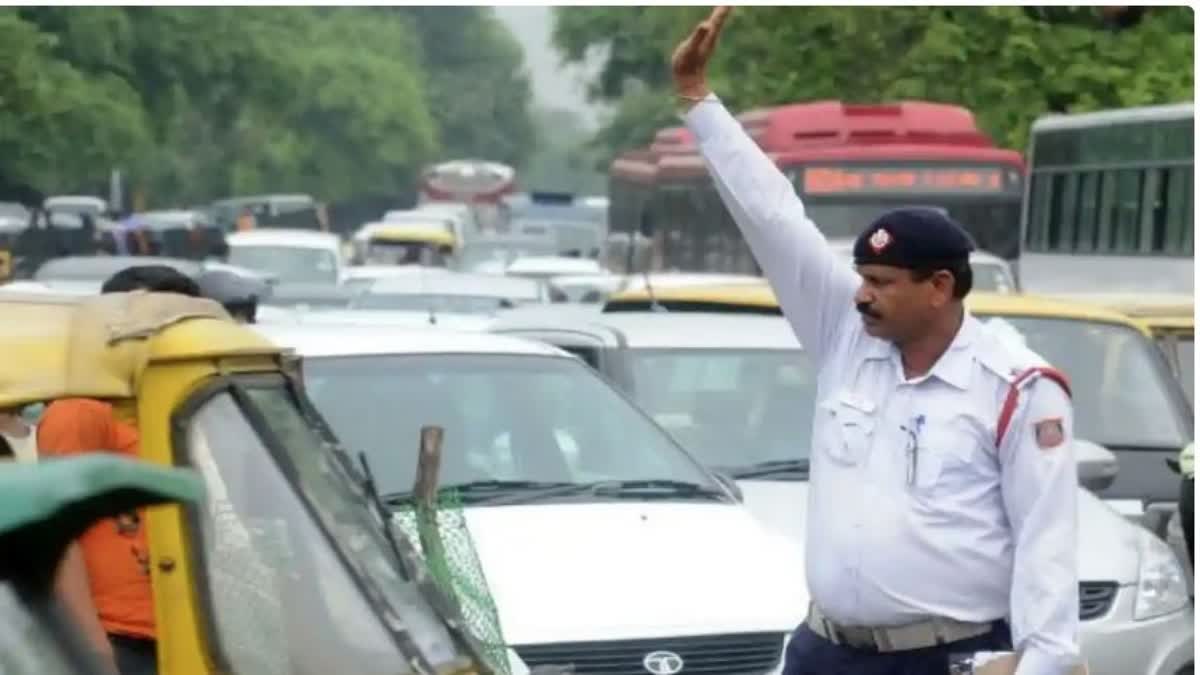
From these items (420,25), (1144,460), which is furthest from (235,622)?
(420,25)

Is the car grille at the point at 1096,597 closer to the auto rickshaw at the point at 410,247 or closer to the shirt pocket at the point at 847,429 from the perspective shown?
the shirt pocket at the point at 847,429

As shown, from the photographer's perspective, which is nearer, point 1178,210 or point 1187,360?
point 1187,360

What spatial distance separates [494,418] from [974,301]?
3927 millimetres

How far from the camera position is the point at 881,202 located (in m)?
25.5

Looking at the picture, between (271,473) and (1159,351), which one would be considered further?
(1159,351)

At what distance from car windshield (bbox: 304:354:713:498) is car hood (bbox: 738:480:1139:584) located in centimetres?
61

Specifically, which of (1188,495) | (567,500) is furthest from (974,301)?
(567,500)

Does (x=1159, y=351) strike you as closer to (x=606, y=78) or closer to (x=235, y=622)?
(x=235, y=622)

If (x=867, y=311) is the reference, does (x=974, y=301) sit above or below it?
below

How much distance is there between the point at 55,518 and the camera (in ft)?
9.97

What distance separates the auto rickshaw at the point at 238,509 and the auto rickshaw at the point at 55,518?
1.53 metres

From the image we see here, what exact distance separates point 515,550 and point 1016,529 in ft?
8.59

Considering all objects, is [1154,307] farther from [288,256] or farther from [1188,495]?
[288,256]

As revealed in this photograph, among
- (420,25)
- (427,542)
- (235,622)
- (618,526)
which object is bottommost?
(420,25)
